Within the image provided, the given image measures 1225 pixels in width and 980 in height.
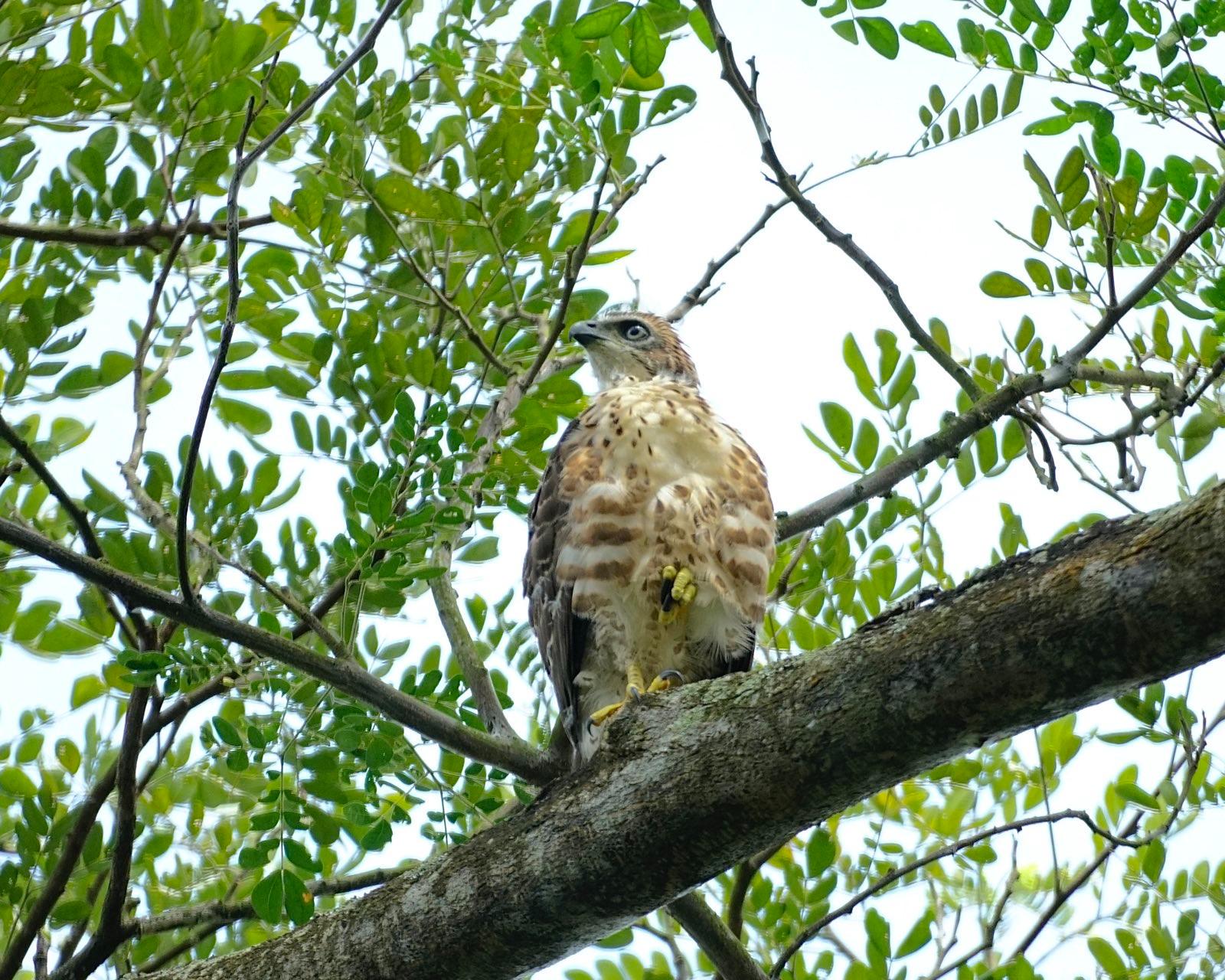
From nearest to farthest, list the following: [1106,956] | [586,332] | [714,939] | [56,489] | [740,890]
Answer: [56,489] < [714,939] < [740,890] < [1106,956] < [586,332]

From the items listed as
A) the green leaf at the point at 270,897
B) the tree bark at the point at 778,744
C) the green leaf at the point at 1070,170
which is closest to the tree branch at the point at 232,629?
the tree bark at the point at 778,744

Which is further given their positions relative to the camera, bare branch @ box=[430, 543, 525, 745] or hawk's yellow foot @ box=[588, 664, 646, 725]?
hawk's yellow foot @ box=[588, 664, 646, 725]

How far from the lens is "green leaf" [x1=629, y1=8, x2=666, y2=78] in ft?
10.4

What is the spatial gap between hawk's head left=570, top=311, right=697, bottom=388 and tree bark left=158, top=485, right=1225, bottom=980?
2.89m

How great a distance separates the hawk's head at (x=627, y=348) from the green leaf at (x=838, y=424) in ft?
3.81

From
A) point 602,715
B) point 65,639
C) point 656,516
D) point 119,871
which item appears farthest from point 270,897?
point 656,516

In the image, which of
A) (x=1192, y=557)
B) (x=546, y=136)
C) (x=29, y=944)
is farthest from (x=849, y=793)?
(x=546, y=136)

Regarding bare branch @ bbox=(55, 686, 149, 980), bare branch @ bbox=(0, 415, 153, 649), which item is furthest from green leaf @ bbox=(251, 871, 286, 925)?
bare branch @ bbox=(0, 415, 153, 649)

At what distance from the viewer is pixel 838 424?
176 inches

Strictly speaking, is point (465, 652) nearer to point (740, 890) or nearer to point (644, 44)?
point (740, 890)

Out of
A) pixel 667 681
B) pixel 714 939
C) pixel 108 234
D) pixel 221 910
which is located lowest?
pixel 714 939

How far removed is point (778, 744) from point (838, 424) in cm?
220

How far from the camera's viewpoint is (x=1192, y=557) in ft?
6.37

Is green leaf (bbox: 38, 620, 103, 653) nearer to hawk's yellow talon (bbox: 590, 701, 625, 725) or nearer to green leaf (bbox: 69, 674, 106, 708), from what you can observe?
green leaf (bbox: 69, 674, 106, 708)
